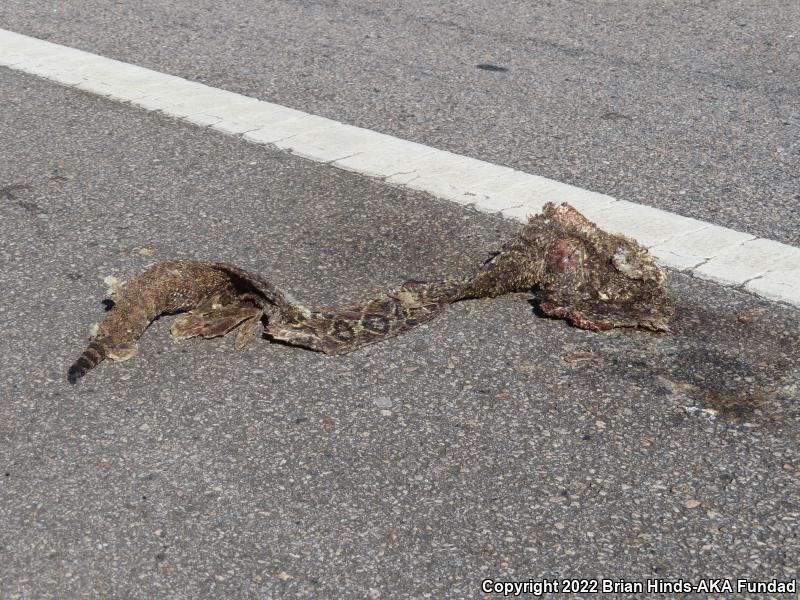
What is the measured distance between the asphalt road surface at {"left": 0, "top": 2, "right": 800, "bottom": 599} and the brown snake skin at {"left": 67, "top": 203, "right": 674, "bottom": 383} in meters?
0.08

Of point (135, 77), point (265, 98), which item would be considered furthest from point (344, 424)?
point (135, 77)

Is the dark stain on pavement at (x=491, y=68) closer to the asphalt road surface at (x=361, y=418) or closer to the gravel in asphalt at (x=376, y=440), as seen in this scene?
the asphalt road surface at (x=361, y=418)

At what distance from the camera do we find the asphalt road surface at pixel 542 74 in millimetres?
5805

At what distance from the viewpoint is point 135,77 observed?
23.8 ft

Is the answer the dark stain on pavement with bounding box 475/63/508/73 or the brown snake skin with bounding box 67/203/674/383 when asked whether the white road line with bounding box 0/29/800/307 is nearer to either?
the brown snake skin with bounding box 67/203/674/383

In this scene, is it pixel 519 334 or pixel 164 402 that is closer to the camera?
pixel 164 402

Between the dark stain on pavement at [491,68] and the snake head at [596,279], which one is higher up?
the snake head at [596,279]

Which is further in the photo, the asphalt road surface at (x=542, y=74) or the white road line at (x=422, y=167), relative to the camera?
the asphalt road surface at (x=542, y=74)

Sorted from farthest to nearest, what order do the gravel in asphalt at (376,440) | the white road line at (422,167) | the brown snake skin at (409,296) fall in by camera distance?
the white road line at (422,167), the brown snake skin at (409,296), the gravel in asphalt at (376,440)

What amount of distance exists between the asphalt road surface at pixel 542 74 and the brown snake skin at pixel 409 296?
109 centimetres

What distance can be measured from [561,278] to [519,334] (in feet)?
1.21

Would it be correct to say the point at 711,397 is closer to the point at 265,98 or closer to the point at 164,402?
the point at 164,402

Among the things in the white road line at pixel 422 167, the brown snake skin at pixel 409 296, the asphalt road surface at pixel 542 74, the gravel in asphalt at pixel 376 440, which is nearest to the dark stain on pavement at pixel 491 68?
the asphalt road surface at pixel 542 74

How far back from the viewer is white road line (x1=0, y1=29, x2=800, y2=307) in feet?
15.4
